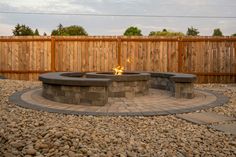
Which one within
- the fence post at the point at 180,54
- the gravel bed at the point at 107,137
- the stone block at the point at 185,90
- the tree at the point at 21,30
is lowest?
the gravel bed at the point at 107,137

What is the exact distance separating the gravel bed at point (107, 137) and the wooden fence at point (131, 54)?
728cm

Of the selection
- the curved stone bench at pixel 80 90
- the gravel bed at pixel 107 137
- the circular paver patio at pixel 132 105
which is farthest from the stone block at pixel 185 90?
the gravel bed at pixel 107 137

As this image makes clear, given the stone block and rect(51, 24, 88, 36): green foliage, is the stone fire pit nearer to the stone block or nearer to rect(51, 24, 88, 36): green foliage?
the stone block

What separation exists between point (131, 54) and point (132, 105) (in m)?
6.09

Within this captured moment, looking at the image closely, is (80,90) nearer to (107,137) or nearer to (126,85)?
(126,85)

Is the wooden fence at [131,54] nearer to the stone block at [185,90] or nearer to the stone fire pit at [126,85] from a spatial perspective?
the stone fire pit at [126,85]

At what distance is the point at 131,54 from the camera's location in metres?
13.5

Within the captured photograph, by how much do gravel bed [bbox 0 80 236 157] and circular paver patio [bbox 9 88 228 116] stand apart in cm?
47

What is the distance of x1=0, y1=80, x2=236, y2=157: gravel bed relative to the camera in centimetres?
406

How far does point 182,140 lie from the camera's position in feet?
15.5

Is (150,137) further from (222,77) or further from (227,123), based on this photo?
(222,77)

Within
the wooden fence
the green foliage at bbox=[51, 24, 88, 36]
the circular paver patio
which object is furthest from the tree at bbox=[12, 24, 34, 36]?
the circular paver patio

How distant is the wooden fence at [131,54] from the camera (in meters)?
13.4

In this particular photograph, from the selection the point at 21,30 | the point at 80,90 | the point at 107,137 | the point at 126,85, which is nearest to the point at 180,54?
the point at 126,85
